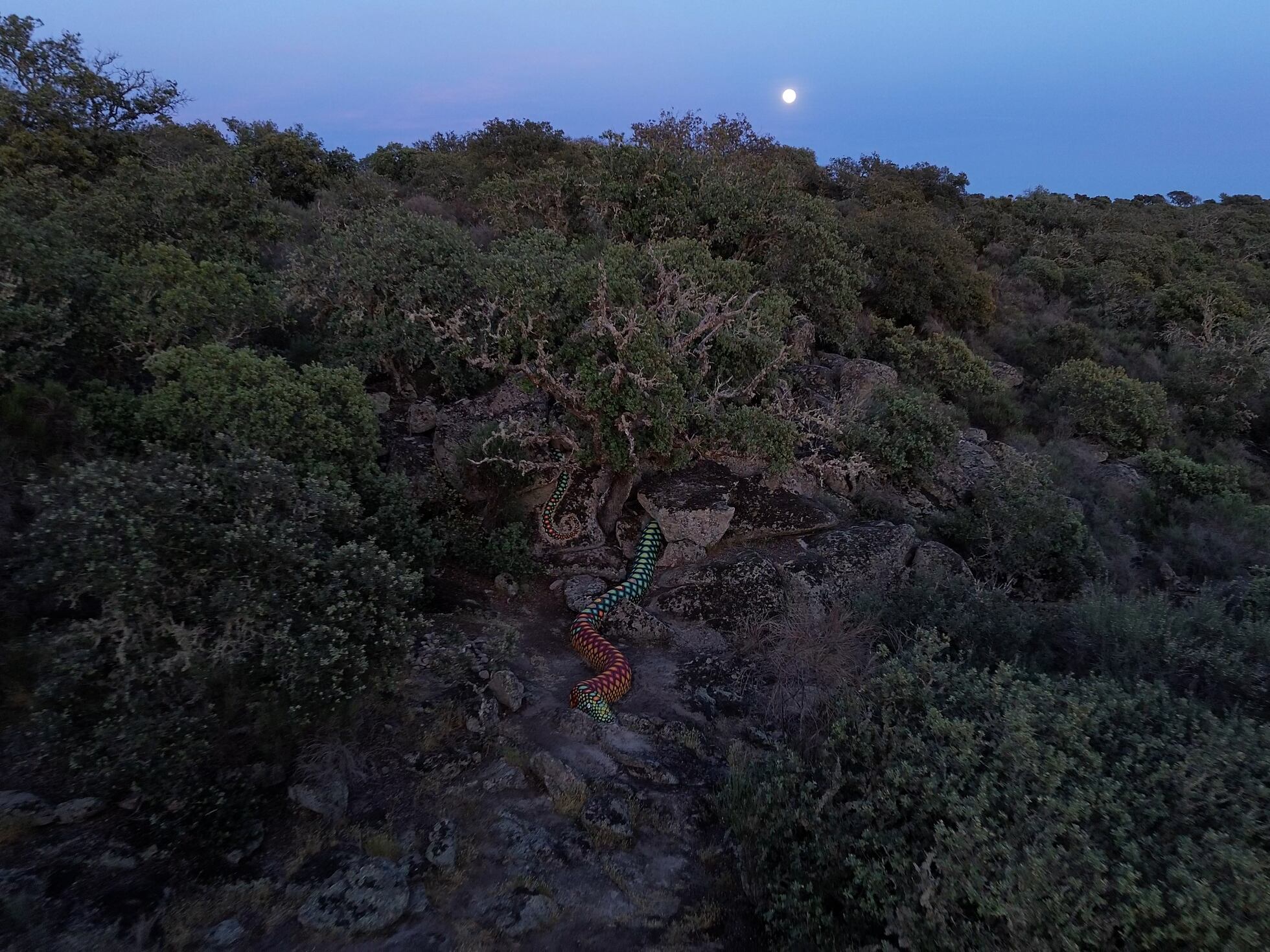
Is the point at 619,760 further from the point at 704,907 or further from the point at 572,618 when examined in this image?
the point at 572,618

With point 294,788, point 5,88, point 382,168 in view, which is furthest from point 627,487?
point 382,168

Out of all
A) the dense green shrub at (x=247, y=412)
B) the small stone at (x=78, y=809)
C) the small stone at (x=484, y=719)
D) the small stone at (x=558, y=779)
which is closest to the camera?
the small stone at (x=78, y=809)

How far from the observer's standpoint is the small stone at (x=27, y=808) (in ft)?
15.0

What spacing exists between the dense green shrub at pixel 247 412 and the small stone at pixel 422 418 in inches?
93.0

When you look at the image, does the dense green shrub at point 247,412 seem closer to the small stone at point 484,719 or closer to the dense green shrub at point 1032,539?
the small stone at point 484,719

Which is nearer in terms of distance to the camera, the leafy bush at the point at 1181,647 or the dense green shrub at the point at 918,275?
the leafy bush at the point at 1181,647

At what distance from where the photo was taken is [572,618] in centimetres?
873

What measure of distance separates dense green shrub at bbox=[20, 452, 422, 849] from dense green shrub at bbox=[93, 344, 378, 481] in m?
1.60

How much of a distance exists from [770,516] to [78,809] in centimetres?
789

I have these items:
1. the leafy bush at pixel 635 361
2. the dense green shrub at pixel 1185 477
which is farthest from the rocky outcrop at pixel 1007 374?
the leafy bush at pixel 635 361

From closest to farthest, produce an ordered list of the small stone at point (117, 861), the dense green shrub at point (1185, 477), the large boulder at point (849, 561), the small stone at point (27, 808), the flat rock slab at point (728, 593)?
the small stone at point (117, 861) < the small stone at point (27, 808) < the flat rock slab at point (728, 593) < the large boulder at point (849, 561) < the dense green shrub at point (1185, 477)

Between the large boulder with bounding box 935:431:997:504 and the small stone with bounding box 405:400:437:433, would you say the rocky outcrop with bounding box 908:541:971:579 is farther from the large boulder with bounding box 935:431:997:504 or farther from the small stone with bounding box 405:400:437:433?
the small stone with bounding box 405:400:437:433

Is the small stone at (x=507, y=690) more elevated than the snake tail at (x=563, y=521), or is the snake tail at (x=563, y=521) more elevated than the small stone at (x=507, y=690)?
the snake tail at (x=563, y=521)

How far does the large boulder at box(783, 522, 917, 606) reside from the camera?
8.73 meters
